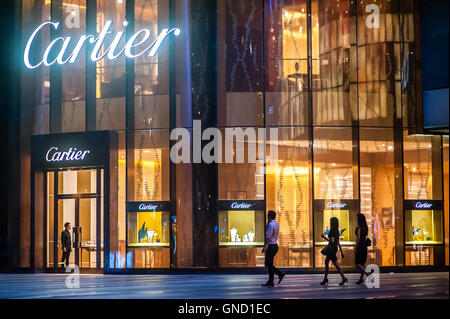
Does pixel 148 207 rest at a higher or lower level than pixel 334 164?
lower

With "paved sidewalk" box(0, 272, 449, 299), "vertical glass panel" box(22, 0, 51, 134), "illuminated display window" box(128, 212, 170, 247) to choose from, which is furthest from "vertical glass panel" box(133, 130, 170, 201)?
"vertical glass panel" box(22, 0, 51, 134)

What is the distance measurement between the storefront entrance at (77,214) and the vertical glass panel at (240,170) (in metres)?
4.64

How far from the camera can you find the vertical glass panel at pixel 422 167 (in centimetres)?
2733

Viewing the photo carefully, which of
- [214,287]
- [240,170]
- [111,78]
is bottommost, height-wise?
[214,287]

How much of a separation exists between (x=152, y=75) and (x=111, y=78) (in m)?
1.59

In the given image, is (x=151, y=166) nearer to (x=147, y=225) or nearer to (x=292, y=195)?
(x=147, y=225)

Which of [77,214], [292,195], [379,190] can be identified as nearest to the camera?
[292,195]

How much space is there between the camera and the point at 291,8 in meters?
26.9

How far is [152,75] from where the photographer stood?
27.2 m

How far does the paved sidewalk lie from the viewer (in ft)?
58.4

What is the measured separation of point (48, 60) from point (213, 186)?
8.18 metres

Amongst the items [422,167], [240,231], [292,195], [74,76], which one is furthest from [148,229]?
[422,167]
